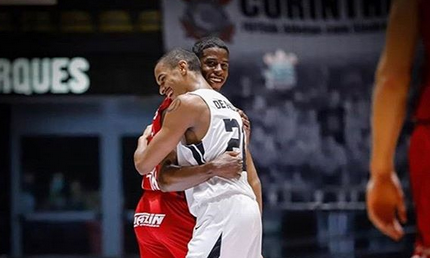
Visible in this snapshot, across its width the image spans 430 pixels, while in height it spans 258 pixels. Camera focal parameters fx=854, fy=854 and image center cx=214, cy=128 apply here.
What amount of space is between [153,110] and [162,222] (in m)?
2.85

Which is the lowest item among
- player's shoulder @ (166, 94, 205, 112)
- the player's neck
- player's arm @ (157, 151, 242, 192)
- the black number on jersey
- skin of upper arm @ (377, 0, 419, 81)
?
player's arm @ (157, 151, 242, 192)

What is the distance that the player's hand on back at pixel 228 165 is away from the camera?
3.39m

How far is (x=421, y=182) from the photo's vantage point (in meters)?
6.34

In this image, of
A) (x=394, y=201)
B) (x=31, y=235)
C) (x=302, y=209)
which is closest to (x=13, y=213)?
(x=31, y=235)

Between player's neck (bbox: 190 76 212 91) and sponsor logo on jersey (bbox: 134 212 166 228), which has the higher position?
player's neck (bbox: 190 76 212 91)

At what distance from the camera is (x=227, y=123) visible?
3447mm

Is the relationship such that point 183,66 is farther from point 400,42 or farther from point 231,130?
point 400,42

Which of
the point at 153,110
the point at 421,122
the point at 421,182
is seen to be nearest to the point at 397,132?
the point at 421,122

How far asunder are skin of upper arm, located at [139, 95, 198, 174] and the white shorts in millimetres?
292

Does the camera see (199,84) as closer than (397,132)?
Yes

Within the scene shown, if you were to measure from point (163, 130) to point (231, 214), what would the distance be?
0.43 metres

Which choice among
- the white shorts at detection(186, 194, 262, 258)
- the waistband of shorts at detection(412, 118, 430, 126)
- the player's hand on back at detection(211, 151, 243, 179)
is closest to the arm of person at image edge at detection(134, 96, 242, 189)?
the player's hand on back at detection(211, 151, 243, 179)

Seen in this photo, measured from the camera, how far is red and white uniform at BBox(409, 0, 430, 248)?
248 inches

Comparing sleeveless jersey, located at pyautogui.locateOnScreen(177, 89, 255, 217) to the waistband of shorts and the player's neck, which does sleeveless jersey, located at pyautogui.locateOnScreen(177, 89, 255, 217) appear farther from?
the waistband of shorts
